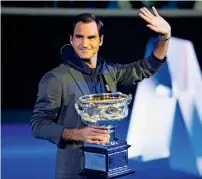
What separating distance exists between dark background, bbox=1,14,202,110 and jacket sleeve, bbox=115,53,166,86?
19.5 inches

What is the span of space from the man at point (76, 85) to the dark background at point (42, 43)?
1.75 feet

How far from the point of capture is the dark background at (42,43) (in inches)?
91.7

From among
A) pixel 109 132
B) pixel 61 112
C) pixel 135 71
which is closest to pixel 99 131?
pixel 109 132

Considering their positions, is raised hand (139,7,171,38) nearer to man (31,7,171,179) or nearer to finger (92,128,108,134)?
man (31,7,171,179)

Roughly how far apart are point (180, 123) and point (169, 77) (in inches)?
8.7

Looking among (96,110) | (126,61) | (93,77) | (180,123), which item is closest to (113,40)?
(126,61)

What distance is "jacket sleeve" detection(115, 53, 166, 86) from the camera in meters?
1.78

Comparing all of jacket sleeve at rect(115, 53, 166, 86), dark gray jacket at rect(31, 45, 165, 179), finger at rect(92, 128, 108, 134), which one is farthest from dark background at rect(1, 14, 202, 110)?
finger at rect(92, 128, 108, 134)

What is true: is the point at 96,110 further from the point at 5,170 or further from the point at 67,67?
the point at 5,170

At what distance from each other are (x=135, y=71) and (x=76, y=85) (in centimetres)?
23

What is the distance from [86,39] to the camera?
1.73 m

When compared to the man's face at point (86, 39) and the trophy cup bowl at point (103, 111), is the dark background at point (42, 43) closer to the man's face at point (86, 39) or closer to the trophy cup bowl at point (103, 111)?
the man's face at point (86, 39)

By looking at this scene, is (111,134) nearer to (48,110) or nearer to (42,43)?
(48,110)

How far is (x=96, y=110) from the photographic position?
158cm
